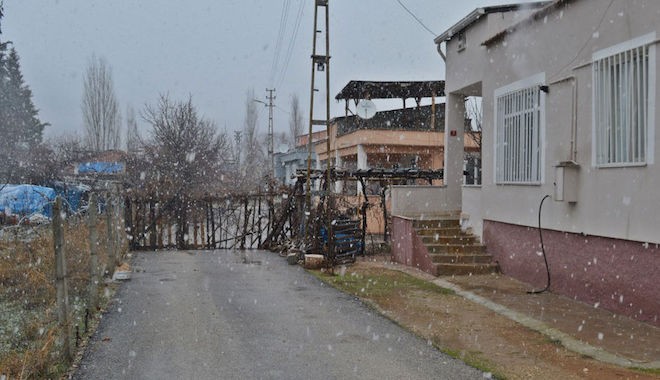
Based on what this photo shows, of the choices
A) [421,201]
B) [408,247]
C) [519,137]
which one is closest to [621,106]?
[519,137]

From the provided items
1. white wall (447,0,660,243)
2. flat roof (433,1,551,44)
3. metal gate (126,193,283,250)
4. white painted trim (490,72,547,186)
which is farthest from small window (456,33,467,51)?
metal gate (126,193,283,250)

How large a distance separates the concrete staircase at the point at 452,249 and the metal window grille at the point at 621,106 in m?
4.25

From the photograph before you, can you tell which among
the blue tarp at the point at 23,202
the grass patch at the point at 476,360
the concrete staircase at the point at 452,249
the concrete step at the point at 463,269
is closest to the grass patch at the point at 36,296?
the blue tarp at the point at 23,202

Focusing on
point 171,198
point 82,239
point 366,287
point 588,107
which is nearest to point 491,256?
point 366,287

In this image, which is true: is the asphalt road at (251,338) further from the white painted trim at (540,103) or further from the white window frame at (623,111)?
the white painted trim at (540,103)

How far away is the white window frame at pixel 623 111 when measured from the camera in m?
8.16

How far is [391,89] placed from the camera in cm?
2992

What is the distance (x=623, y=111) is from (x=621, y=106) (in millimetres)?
95

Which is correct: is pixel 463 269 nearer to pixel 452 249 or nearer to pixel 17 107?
pixel 452 249

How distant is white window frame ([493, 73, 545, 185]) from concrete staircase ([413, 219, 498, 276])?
66.9 inches

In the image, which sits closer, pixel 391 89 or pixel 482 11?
pixel 482 11

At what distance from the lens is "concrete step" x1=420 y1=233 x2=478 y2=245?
1384cm

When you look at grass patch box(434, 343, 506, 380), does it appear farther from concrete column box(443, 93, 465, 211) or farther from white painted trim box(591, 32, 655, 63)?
concrete column box(443, 93, 465, 211)

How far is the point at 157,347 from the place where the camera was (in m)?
6.98
